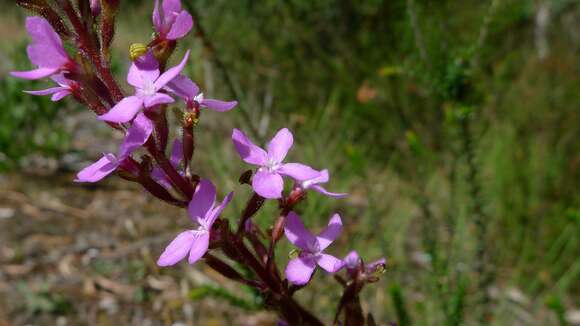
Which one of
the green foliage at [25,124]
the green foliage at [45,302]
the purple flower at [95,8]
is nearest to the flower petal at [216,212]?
the purple flower at [95,8]

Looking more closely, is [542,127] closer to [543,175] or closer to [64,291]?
[543,175]

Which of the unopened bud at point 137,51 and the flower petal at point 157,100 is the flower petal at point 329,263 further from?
the unopened bud at point 137,51

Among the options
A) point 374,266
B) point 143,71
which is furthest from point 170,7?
point 374,266

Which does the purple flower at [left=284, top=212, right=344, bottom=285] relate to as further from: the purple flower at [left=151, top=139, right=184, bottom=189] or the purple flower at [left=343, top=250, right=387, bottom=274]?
the purple flower at [left=151, top=139, right=184, bottom=189]

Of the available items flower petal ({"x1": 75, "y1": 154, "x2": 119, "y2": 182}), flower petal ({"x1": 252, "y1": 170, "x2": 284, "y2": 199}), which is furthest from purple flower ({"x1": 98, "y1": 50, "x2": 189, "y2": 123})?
flower petal ({"x1": 252, "y1": 170, "x2": 284, "y2": 199})

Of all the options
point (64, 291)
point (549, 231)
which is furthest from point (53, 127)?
point (549, 231)

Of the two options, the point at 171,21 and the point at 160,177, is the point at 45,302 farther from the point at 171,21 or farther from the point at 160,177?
the point at 171,21

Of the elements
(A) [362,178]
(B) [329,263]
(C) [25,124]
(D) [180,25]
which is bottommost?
(B) [329,263]
